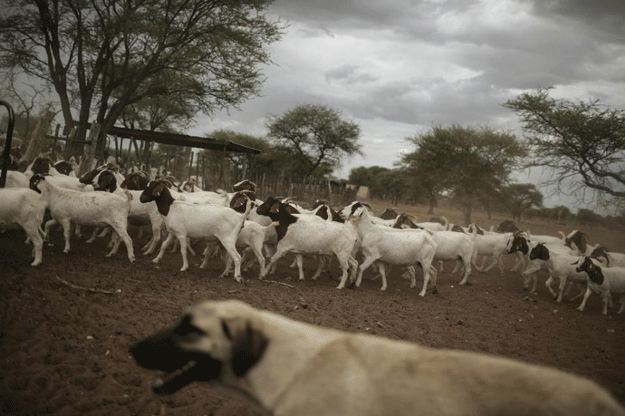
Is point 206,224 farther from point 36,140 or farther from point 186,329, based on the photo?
point 36,140

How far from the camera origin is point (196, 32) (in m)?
22.7

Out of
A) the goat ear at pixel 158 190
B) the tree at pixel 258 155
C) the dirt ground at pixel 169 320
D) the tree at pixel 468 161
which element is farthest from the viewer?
the tree at pixel 258 155

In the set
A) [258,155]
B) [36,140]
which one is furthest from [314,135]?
[36,140]

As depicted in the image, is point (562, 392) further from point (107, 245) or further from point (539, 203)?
point (539, 203)

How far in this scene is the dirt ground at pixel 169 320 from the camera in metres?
4.15

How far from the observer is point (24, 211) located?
7.87 meters

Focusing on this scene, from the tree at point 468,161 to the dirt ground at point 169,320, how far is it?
17604mm

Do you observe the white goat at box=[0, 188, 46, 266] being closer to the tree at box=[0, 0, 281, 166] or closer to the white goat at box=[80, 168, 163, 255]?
the white goat at box=[80, 168, 163, 255]

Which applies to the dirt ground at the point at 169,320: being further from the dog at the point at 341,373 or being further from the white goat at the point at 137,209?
the dog at the point at 341,373

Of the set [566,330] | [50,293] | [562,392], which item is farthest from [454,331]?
[50,293]

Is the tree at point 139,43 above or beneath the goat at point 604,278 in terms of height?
above

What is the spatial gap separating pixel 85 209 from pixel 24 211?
154cm

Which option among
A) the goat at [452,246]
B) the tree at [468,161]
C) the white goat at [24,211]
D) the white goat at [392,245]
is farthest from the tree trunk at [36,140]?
the tree at [468,161]

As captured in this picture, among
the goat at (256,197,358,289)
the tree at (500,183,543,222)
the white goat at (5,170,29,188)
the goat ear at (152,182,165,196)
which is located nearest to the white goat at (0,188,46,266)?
the goat ear at (152,182,165,196)
